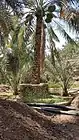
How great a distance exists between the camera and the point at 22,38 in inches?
786

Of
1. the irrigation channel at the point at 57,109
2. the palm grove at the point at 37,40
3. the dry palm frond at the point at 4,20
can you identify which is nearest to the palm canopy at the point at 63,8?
the palm grove at the point at 37,40

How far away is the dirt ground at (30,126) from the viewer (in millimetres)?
6434

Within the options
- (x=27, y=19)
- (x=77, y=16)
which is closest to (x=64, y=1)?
(x=77, y=16)

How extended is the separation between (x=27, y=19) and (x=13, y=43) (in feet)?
5.67

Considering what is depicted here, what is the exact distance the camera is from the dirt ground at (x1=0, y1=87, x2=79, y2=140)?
6.43m

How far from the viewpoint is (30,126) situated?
7113 mm

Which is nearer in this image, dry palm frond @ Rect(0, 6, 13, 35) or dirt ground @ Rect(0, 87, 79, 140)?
dirt ground @ Rect(0, 87, 79, 140)

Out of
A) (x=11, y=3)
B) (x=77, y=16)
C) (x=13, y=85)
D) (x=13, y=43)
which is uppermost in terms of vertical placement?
(x=11, y=3)

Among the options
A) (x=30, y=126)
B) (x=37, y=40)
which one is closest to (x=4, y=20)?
(x=37, y=40)

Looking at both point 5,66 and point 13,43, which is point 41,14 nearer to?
point 13,43

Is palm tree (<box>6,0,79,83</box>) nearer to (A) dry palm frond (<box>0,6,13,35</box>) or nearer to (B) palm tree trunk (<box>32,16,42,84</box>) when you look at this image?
(B) palm tree trunk (<box>32,16,42,84</box>)

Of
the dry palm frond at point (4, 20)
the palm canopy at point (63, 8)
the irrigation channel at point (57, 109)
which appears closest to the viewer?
the irrigation channel at point (57, 109)

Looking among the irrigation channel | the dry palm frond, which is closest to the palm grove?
the dry palm frond

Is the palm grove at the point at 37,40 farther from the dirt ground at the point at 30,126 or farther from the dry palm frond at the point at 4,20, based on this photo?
the dirt ground at the point at 30,126
